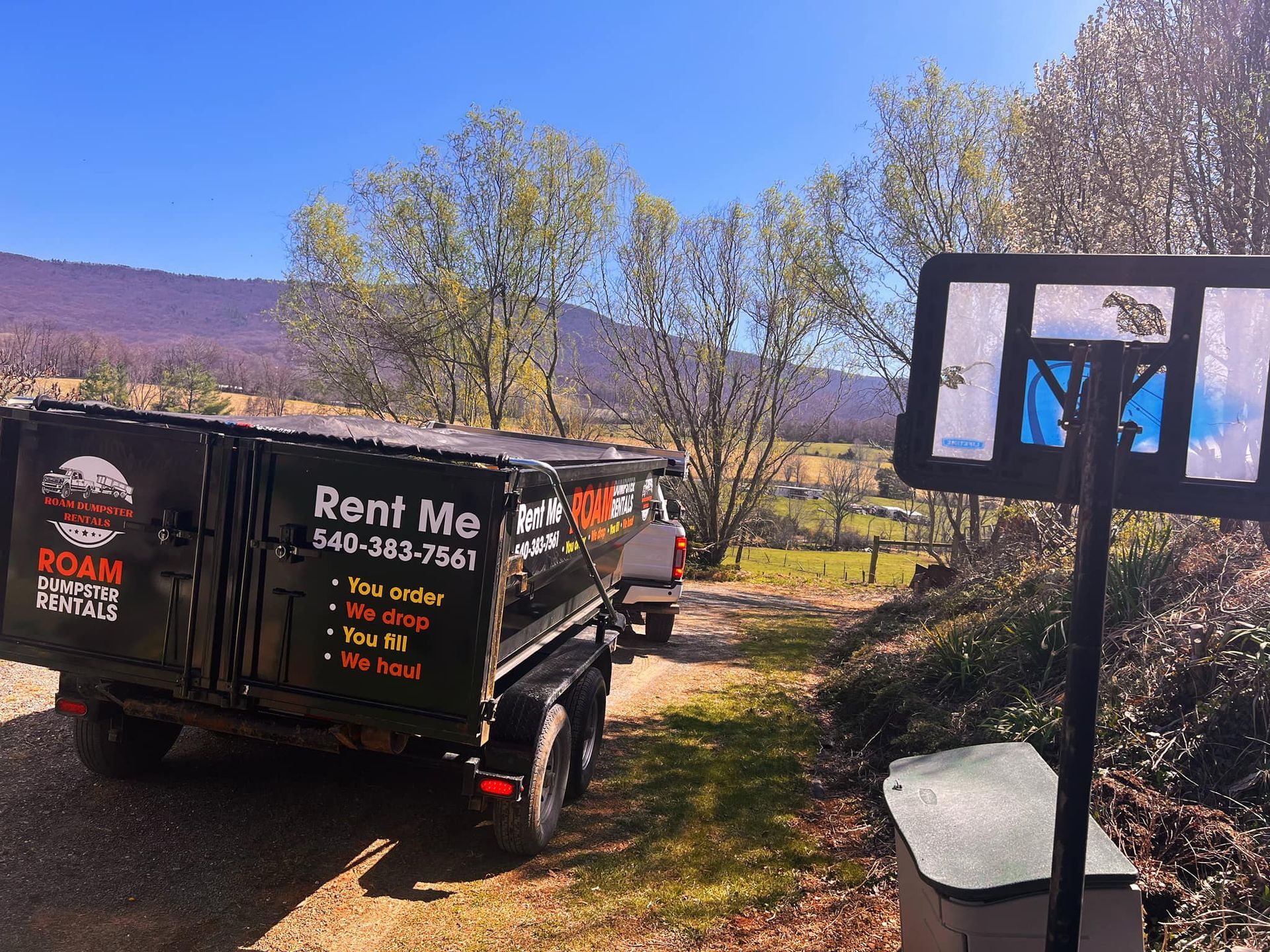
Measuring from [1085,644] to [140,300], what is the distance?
592 feet

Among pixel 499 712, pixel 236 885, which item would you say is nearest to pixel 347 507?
pixel 499 712

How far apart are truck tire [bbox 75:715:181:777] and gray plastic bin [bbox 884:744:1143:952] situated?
4.20 metres

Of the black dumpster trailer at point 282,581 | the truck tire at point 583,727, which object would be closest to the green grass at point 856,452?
the truck tire at point 583,727

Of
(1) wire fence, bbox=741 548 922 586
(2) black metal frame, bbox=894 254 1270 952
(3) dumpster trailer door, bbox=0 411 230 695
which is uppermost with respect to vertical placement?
(2) black metal frame, bbox=894 254 1270 952

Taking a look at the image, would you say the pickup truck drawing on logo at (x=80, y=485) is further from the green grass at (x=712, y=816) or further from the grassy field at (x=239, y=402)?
the grassy field at (x=239, y=402)

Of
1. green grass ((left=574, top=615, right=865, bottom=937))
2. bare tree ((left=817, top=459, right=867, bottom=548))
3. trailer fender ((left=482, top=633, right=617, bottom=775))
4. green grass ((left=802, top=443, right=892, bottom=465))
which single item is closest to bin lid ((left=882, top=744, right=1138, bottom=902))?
green grass ((left=574, top=615, right=865, bottom=937))

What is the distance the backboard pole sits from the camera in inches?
83.4

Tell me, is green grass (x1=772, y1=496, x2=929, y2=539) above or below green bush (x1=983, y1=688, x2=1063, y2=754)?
below

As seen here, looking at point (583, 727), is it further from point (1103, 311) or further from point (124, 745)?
point (1103, 311)

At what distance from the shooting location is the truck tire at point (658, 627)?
A: 1143cm

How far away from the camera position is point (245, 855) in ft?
14.9

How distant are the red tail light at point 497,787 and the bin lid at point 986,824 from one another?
74.8 inches

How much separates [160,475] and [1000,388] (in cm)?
395

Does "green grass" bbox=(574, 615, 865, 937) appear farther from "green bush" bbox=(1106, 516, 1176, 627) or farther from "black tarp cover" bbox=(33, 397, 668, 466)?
"green bush" bbox=(1106, 516, 1176, 627)
